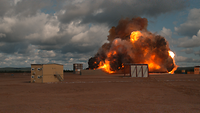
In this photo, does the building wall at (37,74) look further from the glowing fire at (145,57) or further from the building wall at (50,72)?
the glowing fire at (145,57)

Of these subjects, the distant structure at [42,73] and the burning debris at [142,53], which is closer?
the distant structure at [42,73]

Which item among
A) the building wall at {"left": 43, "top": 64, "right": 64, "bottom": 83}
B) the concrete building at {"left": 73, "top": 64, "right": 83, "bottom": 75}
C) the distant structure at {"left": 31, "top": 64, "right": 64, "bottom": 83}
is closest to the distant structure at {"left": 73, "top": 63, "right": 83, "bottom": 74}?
the concrete building at {"left": 73, "top": 64, "right": 83, "bottom": 75}

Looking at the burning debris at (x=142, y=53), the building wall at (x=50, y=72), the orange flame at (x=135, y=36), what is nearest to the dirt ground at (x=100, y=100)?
the building wall at (x=50, y=72)

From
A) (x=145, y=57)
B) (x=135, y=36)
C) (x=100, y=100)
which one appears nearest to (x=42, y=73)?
(x=100, y=100)

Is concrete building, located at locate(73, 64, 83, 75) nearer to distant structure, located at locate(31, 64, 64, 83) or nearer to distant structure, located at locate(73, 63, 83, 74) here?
distant structure, located at locate(73, 63, 83, 74)

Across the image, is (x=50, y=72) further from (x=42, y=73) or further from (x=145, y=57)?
A: (x=145, y=57)

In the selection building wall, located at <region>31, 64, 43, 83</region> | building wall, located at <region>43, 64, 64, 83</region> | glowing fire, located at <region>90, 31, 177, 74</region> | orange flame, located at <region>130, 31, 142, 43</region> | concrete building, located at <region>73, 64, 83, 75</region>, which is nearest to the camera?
building wall, located at <region>31, 64, 43, 83</region>

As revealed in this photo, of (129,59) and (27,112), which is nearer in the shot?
(27,112)

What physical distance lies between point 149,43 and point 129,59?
47.5 ft

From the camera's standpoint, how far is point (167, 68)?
92438mm

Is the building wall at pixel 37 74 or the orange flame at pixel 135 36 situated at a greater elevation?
the orange flame at pixel 135 36

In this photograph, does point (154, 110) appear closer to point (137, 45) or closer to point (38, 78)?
point (38, 78)

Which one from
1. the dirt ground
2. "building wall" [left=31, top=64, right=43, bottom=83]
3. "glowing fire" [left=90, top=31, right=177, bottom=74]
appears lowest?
the dirt ground

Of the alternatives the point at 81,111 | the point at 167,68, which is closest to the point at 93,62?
the point at 167,68
